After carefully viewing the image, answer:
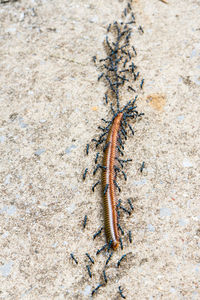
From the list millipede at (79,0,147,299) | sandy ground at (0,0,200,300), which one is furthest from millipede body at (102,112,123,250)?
sandy ground at (0,0,200,300)

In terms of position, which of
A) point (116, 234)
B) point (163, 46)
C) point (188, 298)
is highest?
point (163, 46)

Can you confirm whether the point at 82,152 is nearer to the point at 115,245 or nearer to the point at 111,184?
the point at 111,184

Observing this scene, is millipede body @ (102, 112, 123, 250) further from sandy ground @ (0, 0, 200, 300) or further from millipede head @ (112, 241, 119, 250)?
sandy ground @ (0, 0, 200, 300)

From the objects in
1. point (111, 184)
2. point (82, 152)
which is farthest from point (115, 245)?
point (82, 152)

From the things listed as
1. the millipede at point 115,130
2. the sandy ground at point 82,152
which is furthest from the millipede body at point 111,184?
the sandy ground at point 82,152

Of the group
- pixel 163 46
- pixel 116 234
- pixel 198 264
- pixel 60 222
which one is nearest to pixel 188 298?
pixel 198 264

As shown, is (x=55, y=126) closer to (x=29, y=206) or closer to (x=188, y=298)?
(x=29, y=206)
